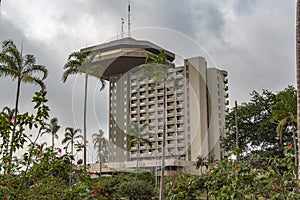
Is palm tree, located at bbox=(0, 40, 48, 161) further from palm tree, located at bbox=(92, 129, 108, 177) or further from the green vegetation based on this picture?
palm tree, located at bbox=(92, 129, 108, 177)

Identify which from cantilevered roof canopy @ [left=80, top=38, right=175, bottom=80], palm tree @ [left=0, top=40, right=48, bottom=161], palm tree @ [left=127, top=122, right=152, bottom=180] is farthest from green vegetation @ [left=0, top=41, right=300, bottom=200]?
cantilevered roof canopy @ [left=80, top=38, right=175, bottom=80]

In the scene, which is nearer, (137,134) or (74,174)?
(74,174)

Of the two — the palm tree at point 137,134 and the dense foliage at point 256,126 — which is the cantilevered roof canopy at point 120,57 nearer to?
the palm tree at point 137,134

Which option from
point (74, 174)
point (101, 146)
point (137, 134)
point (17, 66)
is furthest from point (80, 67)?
point (101, 146)

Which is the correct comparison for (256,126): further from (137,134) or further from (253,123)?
(137,134)

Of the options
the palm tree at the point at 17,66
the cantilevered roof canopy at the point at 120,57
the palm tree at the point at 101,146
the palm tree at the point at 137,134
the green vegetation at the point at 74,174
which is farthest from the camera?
the palm tree at the point at 101,146

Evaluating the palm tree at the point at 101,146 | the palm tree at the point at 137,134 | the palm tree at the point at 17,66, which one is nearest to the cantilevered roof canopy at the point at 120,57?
the palm tree at the point at 101,146

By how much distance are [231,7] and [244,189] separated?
858cm

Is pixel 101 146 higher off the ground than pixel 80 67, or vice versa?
pixel 80 67

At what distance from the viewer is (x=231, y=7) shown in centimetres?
1247

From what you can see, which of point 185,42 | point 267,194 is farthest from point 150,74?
point 267,194

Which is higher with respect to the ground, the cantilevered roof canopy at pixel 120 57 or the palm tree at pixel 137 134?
the cantilevered roof canopy at pixel 120 57

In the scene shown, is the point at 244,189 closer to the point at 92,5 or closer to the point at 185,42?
the point at 92,5

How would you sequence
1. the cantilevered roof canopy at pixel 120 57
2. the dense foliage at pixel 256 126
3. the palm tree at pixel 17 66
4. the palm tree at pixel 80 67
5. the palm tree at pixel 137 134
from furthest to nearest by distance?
the cantilevered roof canopy at pixel 120 57 → the palm tree at pixel 137 134 → the dense foliage at pixel 256 126 → the palm tree at pixel 80 67 → the palm tree at pixel 17 66
